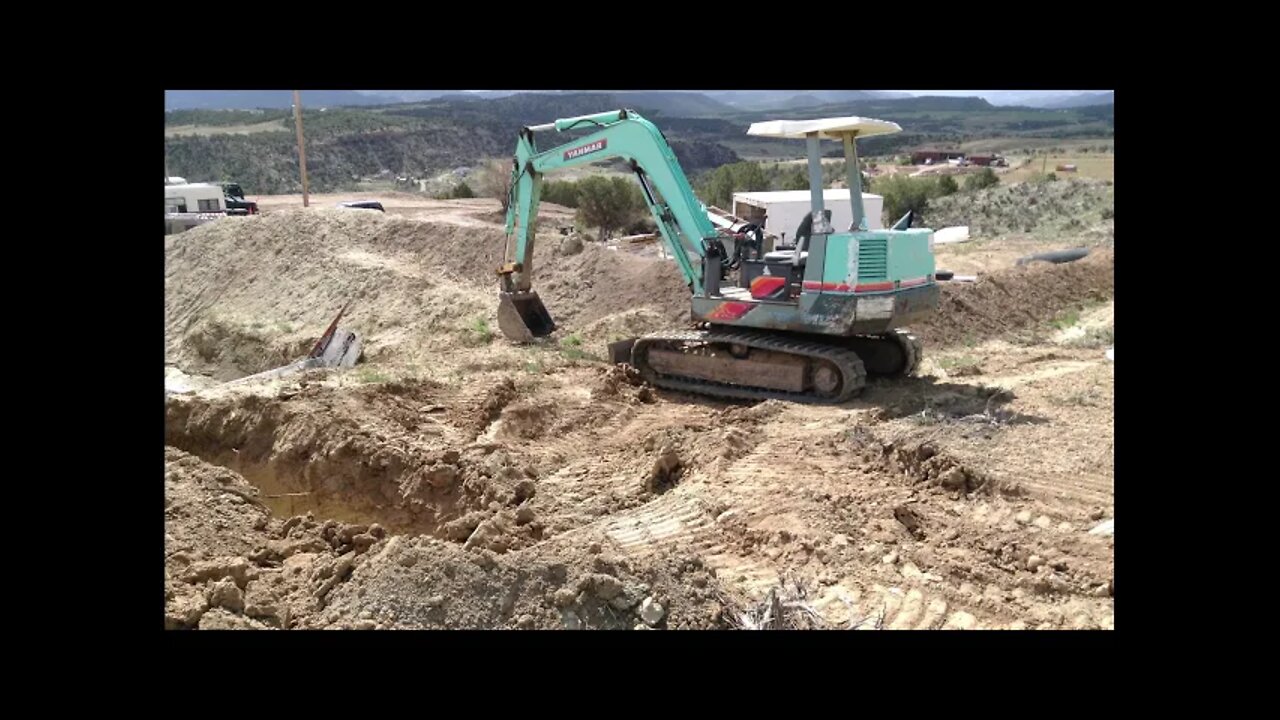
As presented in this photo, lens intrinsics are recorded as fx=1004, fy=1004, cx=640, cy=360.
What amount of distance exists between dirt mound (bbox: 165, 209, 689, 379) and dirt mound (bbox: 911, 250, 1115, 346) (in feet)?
12.8

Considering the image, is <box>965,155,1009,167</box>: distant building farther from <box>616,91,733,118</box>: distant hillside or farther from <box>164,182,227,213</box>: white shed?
<box>164,182,227,213</box>: white shed

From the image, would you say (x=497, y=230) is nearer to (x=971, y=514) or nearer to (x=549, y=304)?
(x=549, y=304)

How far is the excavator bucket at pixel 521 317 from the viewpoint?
1379cm

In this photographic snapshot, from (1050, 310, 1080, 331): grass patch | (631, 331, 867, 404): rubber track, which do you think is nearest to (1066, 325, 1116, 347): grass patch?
(1050, 310, 1080, 331): grass patch

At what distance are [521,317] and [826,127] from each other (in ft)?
18.8

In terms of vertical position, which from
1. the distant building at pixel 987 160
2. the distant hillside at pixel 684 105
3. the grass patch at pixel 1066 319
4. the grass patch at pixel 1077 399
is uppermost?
the distant hillside at pixel 684 105

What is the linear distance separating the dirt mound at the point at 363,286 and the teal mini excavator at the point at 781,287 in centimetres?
339

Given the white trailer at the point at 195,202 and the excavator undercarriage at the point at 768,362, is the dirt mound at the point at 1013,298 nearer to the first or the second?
the excavator undercarriage at the point at 768,362

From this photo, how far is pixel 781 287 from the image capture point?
1085 centimetres

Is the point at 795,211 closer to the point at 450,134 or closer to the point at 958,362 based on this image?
the point at 958,362

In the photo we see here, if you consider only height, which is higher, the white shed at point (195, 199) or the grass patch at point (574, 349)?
the white shed at point (195, 199)

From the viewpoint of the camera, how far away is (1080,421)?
9.12 metres

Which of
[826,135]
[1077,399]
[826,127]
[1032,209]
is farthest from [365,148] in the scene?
[1077,399]

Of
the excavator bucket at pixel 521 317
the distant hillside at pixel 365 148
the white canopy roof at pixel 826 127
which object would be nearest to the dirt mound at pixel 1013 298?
the white canopy roof at pixel 826 127
